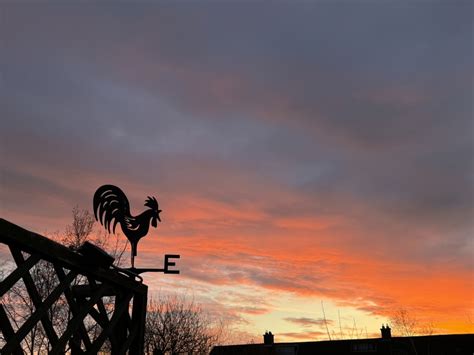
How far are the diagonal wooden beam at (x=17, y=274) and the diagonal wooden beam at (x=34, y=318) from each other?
343 mm

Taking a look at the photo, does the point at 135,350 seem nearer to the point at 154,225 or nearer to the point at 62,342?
the point at 62,342

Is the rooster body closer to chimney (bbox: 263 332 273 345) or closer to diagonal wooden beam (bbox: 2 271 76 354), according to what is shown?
diagonal wooden beam (bbox: 2 271 76 354)

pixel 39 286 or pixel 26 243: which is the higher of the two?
pixel 39 286

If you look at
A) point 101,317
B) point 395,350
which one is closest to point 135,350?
point 101,317

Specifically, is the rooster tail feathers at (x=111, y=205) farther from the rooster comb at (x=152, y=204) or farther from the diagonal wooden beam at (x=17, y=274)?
the diagonal wooden beam at (x=17, y=274)

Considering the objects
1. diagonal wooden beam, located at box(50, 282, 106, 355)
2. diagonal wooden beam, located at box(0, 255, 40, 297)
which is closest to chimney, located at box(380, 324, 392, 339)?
diagonal wooden beam, located at box(50, 282, 106, 355)

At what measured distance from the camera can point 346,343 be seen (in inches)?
1719

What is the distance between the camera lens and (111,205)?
8.26m

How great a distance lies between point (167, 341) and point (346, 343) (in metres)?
19.5

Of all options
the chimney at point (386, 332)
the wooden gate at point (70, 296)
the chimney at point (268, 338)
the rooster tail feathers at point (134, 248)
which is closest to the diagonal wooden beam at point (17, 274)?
the wooden gate at point (70, 296)

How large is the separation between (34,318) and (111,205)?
4.19m

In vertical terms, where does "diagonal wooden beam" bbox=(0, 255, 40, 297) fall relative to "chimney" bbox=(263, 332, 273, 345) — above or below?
below

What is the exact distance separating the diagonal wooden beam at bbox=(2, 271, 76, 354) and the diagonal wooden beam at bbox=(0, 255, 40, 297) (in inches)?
13.5

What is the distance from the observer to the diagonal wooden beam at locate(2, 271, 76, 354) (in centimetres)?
400
